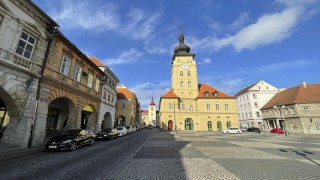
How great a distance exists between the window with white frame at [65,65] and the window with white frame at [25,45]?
3.85m

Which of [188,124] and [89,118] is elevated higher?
[188,124]

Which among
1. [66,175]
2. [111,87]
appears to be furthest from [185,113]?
[66,175]

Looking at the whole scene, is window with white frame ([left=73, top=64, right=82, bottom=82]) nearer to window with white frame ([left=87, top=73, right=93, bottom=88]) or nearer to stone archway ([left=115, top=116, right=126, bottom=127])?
window with white frame ([left=87, top=73, right=93, bottom=88])

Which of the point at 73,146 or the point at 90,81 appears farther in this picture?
the point at 90,81

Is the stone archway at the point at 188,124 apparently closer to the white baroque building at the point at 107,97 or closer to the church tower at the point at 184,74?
the church tower at the point at 184,74

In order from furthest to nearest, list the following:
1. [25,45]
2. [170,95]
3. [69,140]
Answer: [170,95], [25,45], [69,140]

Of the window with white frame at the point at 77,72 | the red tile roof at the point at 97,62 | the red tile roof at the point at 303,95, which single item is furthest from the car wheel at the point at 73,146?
the red tile roof at the point at 303,95

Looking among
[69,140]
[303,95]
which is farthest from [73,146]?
[303,95]

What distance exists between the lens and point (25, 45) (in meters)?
12.9

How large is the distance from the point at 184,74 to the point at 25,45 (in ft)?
154

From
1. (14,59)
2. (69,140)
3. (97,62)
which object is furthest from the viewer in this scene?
(97,62)

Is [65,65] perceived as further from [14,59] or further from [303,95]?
[303,95]

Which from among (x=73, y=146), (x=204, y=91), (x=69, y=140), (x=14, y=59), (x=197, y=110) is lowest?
(x=73, y=146)

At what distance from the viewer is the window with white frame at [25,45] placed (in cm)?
1256
